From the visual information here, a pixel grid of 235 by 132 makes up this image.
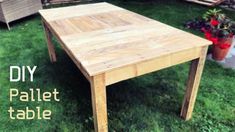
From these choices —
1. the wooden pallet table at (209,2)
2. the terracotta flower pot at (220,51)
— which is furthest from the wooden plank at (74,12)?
the wooden pallet table at (209,2)

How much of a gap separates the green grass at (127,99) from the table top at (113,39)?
2.20ft

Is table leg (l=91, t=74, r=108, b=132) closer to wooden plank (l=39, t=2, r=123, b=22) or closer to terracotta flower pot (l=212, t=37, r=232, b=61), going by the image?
wooden plank (l=39, t=2, r=123, b=22)

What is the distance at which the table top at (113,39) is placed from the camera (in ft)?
4.63

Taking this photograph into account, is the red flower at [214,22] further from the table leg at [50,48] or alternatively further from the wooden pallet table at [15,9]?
the wooden pallet table at [15,9]

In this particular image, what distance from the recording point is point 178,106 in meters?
2.11

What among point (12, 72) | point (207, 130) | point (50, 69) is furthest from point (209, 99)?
point (12, 72)

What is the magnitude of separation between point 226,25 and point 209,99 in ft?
3.46

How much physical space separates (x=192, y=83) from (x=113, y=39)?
2.19ft

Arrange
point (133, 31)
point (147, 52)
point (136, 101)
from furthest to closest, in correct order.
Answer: point (136, 101) → point (133, 31) → point (147, 52)

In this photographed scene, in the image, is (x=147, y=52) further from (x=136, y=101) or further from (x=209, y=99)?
(x=209, y=99)

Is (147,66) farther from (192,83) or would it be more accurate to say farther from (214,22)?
(214,22)

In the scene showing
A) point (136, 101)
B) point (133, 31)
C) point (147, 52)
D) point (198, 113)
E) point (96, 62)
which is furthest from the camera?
point (136, 101)

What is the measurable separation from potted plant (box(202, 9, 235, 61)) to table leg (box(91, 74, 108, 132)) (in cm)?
185

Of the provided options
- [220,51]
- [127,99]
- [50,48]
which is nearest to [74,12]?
[50,48]
